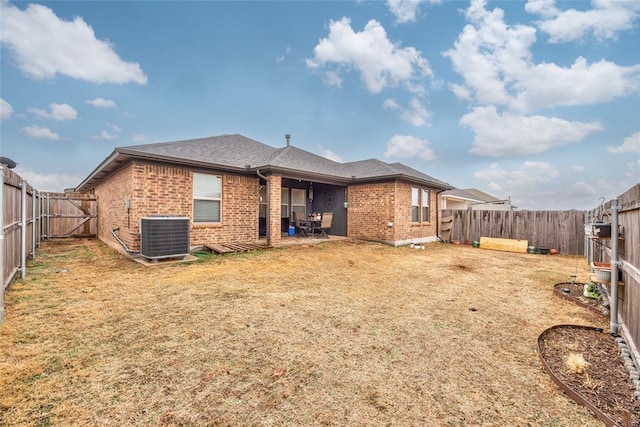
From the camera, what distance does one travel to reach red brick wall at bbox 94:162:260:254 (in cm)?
721

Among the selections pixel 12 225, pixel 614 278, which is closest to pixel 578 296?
pixel 614 278

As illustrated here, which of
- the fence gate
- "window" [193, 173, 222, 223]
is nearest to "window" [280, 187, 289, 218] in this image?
"window" [193, 173, 222, 223]

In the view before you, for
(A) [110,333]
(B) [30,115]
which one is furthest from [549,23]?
(B) [30,115]

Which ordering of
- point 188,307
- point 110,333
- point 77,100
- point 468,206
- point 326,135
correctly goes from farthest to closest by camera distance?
point 468,206 < point 326,135 < point 77,100 < point 188,307 < point 110,333

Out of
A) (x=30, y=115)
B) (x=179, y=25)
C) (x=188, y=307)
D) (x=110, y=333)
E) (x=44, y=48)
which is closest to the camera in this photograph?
(x=110, y=333)

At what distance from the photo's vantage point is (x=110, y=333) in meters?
3.00

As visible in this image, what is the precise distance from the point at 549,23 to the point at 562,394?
394 inches

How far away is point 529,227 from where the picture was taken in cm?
1096

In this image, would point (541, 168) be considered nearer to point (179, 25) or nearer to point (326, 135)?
point (326, 135)

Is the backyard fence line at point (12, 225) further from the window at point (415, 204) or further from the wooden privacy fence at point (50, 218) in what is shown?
the window at point (415, 204)

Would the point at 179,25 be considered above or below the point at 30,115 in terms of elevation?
above

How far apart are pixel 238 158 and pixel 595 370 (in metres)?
9.54

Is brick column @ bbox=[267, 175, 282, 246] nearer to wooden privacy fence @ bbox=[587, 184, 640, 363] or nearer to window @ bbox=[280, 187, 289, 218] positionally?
window @ bbox=[280, 187, 289, 218]

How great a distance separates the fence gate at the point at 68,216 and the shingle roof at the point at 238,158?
405cm
